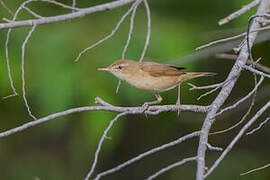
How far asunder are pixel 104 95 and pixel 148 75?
48 cm

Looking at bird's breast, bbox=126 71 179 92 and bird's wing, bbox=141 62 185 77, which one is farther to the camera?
bird's wing, bbox=141 62 185 77

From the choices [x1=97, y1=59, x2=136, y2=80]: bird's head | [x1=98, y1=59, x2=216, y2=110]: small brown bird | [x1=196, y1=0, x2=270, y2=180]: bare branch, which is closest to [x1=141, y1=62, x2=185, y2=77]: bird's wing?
[x1=98, y1=59, x2=216, y2=110]: small brown bird

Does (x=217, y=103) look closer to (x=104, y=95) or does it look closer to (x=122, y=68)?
(x=122, y=68)

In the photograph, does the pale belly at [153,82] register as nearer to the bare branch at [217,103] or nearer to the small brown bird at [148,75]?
the small brown bird at [148,75]

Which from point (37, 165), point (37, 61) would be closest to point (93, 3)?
point (37, 61)

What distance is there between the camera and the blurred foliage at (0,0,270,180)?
4547mm

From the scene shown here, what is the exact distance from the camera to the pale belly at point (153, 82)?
423 cm

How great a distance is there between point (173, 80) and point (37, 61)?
4.52 ft

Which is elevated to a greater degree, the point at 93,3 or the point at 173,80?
the point at 93,3

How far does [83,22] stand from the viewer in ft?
16.1

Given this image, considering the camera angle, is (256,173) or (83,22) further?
(256,173)

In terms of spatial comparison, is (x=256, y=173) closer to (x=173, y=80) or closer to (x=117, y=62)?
(x=173, y=80)

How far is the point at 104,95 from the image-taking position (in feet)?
14.7

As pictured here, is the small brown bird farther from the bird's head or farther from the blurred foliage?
the blurred foliage
